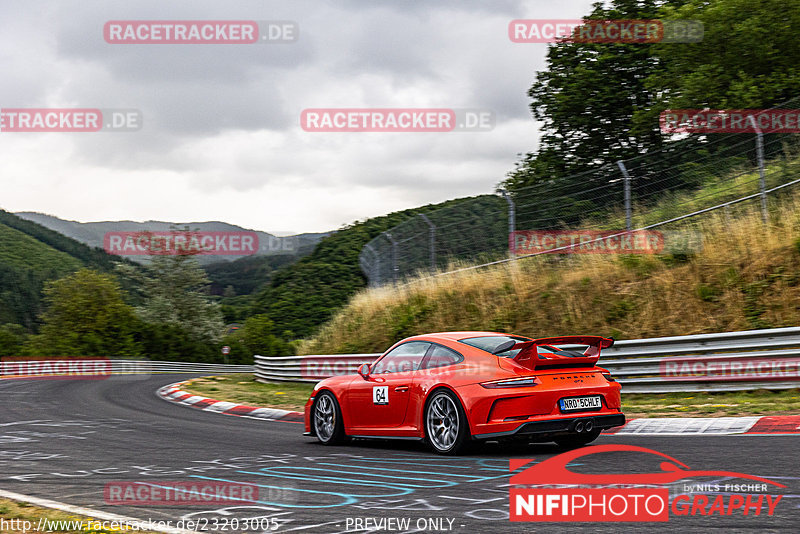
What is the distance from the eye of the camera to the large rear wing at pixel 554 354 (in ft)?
25.0

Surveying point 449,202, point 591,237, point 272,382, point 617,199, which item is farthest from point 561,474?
point 449,202

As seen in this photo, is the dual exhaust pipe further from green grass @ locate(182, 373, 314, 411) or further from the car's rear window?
green grass @ locate(182, 373, 314, 411)

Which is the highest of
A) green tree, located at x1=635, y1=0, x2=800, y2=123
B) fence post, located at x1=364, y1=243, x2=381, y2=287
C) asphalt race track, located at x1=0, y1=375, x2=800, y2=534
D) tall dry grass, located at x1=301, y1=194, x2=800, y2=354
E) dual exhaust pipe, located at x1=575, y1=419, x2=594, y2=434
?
green tree, located at x1=635, y1=0, x2=800, y2=123

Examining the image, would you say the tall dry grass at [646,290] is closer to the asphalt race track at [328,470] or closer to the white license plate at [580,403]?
the asphalt race track at [328,470]

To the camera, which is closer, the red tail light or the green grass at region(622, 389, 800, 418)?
the red tail light

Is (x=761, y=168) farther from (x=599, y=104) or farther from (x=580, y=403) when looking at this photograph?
(x=599, y=104)

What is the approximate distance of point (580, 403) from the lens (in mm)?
7641

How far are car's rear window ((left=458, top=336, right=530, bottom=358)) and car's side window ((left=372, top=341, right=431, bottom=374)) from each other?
0.51m

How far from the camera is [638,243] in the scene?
16.2 meters

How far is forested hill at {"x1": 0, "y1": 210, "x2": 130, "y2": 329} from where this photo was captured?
11321 cm

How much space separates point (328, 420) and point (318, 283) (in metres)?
68.6

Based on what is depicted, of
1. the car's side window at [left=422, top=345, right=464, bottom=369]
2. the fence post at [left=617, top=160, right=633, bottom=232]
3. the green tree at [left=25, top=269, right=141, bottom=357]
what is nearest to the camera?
the car's side window at [left=422, top=345, right=464, bottom=369]

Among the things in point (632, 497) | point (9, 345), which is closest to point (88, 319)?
point (9, 345)

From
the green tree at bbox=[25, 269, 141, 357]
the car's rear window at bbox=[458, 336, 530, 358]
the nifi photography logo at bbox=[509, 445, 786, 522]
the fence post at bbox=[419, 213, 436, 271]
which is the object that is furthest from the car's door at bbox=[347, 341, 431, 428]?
the green tree at bbox=[25, 269, 141, 357]
